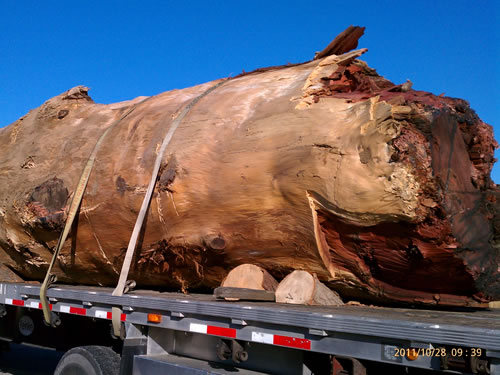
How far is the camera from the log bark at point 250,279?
12.1ft

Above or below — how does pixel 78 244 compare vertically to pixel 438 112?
below

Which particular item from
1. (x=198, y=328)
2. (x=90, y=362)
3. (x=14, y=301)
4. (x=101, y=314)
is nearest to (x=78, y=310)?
(x=101, y=314)

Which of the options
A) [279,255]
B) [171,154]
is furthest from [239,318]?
[171,154]

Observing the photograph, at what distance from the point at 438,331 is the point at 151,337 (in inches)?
87.3

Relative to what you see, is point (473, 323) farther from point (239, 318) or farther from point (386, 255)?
point (239, 318)

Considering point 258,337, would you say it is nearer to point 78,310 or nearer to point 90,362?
point 90,362

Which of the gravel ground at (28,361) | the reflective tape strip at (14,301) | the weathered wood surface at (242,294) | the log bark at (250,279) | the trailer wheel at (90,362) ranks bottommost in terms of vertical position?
the gravel ground at (28,361)

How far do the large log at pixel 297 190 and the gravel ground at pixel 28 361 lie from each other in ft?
8.70

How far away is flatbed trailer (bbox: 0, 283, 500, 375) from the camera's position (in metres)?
2.20

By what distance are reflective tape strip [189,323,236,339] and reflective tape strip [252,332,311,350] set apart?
0.63 ft

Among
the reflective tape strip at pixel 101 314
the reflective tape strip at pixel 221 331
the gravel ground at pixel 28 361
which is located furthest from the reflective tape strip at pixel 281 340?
the gravel ground at pixel 28 361

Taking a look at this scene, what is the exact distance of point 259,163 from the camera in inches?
147

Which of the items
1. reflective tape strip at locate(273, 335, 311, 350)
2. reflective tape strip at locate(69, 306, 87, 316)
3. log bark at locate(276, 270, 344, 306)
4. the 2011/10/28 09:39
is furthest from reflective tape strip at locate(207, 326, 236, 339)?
reflective tape strip at locate(69, 306, 87, 316)

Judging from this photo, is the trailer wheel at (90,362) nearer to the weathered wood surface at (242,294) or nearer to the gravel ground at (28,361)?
the weathered wood surface at (242,294)
